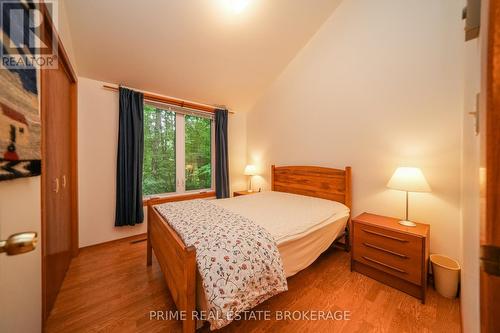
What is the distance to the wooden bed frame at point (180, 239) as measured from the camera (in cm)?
109

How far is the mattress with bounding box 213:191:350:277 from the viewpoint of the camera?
1580 mm

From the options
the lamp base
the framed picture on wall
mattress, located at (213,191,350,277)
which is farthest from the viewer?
the lamp base

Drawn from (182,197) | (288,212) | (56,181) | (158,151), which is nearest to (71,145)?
(56,181)

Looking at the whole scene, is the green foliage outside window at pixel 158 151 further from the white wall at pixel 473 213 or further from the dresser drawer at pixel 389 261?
the white wall at pixel 473 213

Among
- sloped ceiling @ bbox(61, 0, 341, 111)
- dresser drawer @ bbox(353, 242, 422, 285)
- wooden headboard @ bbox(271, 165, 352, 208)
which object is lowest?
dresser drawer @ bbox(353, 242, 422, 285)

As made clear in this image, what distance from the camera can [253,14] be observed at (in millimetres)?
2309

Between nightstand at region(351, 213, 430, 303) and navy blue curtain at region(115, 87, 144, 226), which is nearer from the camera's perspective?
nightstand at region(351, 213, 430, 303)

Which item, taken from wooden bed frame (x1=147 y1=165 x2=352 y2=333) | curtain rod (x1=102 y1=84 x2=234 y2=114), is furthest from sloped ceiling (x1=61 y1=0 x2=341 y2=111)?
wooden bed frame (x1=147 y1=165 x2=352 y2=333)

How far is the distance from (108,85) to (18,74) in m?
2.15

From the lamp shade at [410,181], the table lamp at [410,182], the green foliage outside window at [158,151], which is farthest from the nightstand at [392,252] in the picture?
the green foliage outside window at [158,151]

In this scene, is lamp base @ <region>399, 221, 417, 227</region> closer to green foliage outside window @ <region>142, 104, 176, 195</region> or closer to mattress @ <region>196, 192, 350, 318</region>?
mattress @ <region>196, 192, 350, 318</region>

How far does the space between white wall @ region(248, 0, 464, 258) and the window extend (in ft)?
5.66

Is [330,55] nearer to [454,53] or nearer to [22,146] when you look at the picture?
[454,53]

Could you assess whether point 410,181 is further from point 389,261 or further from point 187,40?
point 187,40
